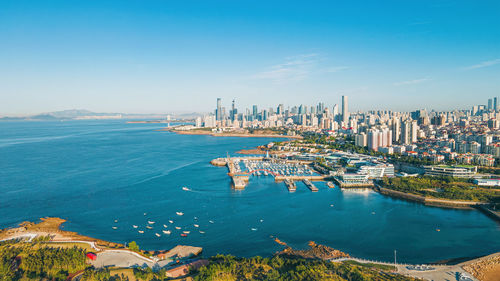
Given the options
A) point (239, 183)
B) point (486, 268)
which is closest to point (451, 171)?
point (486, 268)


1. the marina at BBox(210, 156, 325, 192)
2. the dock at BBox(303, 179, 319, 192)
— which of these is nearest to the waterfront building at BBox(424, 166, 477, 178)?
the marina at BBox(210, 156, 325, 192)

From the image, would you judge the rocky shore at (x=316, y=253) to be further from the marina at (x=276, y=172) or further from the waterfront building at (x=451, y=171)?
the waterfront building at (x=451, y=171)

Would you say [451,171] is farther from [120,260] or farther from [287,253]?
[120,260]

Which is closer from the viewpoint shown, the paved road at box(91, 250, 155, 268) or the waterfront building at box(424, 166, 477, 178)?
the paved road at box(91, 250, 155, 268)

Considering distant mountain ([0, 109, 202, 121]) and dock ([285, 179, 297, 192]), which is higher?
distant mountain ([0, 109, 202, 121])

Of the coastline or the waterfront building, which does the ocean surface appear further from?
the waterfront building

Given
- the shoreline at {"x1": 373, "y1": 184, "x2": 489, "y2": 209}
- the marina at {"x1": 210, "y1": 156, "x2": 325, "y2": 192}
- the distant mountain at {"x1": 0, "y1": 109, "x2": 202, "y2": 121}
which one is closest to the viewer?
the shoreline at {"x1": 373, "y1": 184, "x2": 489, "y2": 209}

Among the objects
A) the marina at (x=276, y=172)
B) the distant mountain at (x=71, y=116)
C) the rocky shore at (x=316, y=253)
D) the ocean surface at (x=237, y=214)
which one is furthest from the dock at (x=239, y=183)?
the distant mountain at (x=71, y=116)

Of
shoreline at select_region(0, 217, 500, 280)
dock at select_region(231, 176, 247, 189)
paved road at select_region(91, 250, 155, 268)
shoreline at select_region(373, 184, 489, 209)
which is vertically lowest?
shoreline at select_region(0, 217, 500, 280)

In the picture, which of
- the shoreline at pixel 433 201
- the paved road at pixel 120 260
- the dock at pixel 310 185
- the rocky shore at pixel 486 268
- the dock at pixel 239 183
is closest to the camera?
the rocky shore at pixel 486 268
